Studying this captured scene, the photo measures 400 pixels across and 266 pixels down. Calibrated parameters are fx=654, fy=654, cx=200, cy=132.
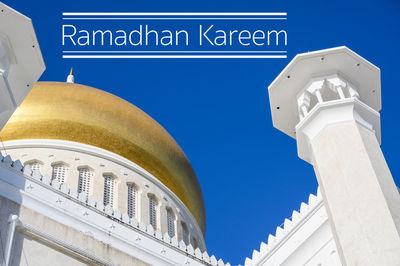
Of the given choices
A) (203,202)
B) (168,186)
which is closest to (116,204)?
(168,186)

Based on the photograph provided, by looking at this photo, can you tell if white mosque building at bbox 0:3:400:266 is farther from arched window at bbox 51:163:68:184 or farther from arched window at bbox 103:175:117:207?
arched window at bbox 51:163:68:184

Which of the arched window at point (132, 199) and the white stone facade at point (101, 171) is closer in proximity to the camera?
the white stone facade at point (101, 171)

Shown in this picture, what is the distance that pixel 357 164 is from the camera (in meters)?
6.42

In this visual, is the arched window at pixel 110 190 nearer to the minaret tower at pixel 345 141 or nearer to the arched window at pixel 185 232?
the arched window at pixel 185 232

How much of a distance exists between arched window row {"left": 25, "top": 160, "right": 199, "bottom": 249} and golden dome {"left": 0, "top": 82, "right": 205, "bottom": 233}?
1.67ft

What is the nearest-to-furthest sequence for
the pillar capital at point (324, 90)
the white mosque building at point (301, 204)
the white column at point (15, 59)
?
1. the white mosque building at point (301, 204)
2. the pillar capital at point (324, 90)
3. the white column at point (15, 59)

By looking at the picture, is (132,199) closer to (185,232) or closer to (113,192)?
(113,192)

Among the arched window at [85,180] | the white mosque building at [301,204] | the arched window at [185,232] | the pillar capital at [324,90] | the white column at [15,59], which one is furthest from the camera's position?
the arched window at [185,232]

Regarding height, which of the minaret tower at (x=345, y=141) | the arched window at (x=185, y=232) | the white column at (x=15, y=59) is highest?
the arched window at (x=185, y=232)

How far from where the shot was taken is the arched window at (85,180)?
12432mm

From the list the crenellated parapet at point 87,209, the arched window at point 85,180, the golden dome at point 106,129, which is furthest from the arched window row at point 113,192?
the crenellated parapet at point 87,209

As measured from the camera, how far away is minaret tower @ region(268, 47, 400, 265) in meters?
5.84

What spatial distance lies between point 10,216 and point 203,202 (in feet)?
24.4

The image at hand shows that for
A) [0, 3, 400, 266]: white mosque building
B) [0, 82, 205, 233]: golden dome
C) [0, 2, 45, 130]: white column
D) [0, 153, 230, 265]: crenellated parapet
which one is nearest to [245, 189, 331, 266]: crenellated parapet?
[0, 3, 400, 266]: white mosque building
